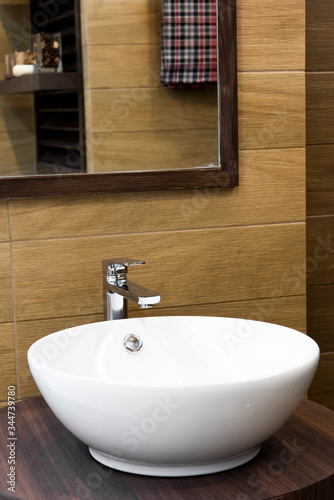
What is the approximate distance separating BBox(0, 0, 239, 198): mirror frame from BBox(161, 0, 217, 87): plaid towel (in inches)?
0.8

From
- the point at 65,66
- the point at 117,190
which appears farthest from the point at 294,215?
the point at 65,66

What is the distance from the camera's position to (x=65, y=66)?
138 cm

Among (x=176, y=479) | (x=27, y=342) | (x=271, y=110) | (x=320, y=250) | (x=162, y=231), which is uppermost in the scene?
(x=271, y=110)

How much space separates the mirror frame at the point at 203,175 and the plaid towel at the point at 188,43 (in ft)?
0.07

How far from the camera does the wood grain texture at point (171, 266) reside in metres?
1.40

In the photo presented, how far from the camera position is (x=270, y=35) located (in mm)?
1486

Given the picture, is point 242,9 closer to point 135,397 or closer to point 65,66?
point 65,66

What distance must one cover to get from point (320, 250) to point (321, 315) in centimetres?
19

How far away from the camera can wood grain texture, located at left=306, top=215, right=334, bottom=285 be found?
6.14ft

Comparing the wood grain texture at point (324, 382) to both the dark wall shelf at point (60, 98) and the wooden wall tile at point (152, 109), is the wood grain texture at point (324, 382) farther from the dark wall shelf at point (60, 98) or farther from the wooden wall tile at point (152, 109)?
the dark wall shelf at point (60, 98)

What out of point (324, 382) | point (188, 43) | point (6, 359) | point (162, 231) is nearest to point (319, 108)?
point (188, 43)

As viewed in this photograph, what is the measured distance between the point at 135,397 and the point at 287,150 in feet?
2.66

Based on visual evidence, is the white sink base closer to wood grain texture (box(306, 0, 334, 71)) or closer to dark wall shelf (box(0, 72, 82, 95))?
dark wall shelf (box(0, 72, 82, 95))

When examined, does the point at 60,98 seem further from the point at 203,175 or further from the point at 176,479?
the point at 176,479
